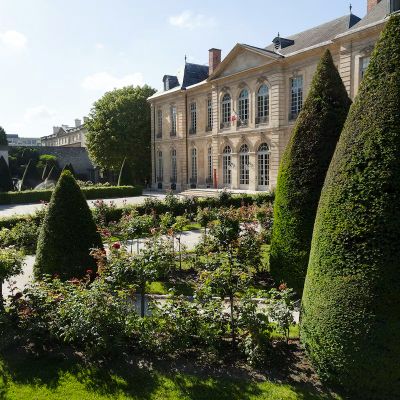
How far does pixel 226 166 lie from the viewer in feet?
102

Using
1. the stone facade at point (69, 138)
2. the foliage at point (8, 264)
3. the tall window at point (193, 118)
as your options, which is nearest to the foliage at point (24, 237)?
the foliage at point (8, 264)

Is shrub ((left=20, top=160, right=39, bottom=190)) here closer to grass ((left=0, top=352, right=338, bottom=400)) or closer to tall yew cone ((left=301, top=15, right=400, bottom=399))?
grass ((left=0, top=352, right=338, bottom=400))

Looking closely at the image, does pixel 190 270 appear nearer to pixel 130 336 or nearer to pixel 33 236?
pixel 130 336

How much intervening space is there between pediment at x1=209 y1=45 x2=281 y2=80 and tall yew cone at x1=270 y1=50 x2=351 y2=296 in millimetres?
19655

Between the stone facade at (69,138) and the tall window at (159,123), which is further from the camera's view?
the stone facade at (69,138)

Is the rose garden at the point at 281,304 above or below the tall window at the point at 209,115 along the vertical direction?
below

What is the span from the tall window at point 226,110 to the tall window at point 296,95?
574 centimetres

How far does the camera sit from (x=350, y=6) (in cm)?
2347

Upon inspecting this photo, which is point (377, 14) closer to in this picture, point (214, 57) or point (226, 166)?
point (226, 166)

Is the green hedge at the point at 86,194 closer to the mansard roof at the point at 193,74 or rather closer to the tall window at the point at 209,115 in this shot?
the tall window at the point at 209,115

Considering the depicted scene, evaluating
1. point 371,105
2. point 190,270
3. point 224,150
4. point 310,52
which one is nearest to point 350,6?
point 310,52

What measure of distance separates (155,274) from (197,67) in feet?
108

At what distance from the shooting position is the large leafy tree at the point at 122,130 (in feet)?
123

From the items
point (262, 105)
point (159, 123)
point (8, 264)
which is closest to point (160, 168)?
point (159, 123)
